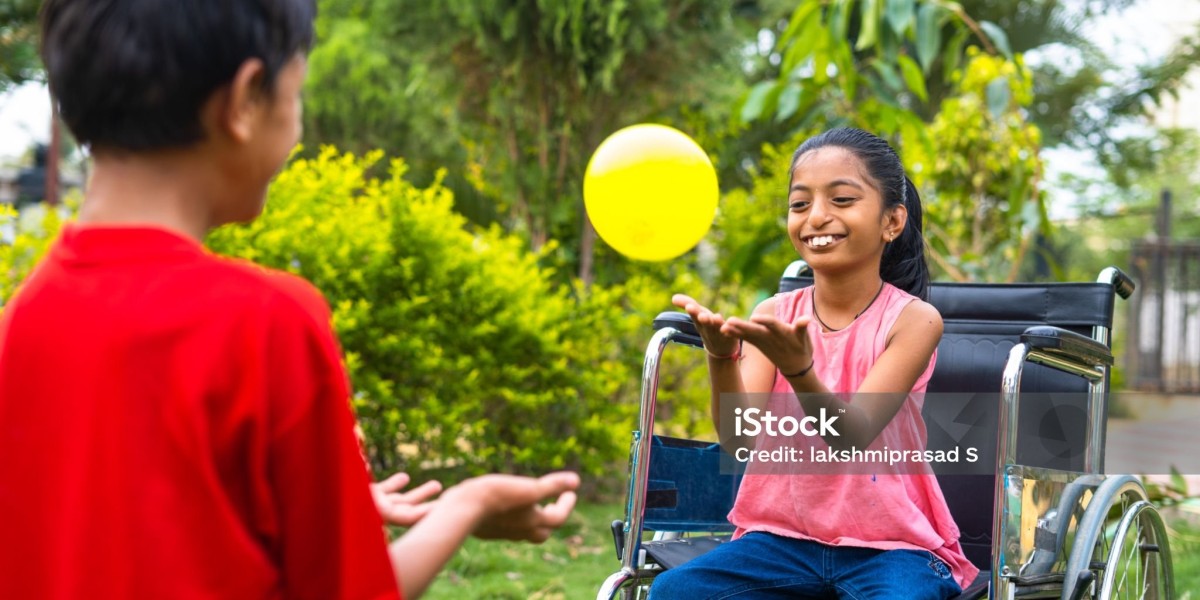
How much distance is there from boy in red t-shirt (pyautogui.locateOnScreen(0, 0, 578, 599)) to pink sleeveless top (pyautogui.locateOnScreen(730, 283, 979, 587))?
4.44 feet

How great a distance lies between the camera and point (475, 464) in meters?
5.33

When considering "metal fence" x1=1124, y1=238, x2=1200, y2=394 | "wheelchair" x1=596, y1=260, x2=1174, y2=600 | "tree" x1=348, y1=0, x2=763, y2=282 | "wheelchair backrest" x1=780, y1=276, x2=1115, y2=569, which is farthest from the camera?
"metal fence" x1=1124, y1=238, x2=1200, y2=394

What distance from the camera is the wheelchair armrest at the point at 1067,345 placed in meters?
2.24

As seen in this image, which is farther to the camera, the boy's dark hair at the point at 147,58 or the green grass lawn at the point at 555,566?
the green grass lawn at the point at 555,566

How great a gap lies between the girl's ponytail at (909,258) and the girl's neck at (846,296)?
14 cm

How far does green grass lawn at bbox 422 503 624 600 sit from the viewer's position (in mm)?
4246

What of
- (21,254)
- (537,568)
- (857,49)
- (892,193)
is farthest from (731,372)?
(21,254)

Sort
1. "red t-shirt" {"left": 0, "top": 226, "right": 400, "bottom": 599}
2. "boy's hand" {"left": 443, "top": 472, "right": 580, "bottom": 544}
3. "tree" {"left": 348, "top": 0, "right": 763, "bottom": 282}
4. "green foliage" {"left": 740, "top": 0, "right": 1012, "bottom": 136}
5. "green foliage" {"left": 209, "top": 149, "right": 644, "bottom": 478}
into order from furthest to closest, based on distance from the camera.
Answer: "tree" {"left": 348, "top": 0, "right": 763, "bottom": 282} → "green foliage" {"left": 209, "top": 149, "right": 644, "bottom": 478} → "green foliage" {"left": 740, "top": 0, "right": 1012, "bottom": 136} → "boy's hand" {"left": 443, "top": 472, "right": 580, "bottom": 544} → "red t-shirt" {"left": 0, "top": 226, "right": 400, "bottom": 599}

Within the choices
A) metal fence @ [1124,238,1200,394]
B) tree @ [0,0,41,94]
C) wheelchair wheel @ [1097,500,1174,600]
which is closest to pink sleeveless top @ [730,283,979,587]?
wheelchair wheel @ [1097,500,1174,600]

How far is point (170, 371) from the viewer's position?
89 cm

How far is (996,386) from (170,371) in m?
2.44

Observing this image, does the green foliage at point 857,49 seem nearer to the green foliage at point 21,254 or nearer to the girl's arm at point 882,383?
the girl's arm at point 882,383

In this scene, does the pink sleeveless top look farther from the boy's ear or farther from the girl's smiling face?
the boy's ear
